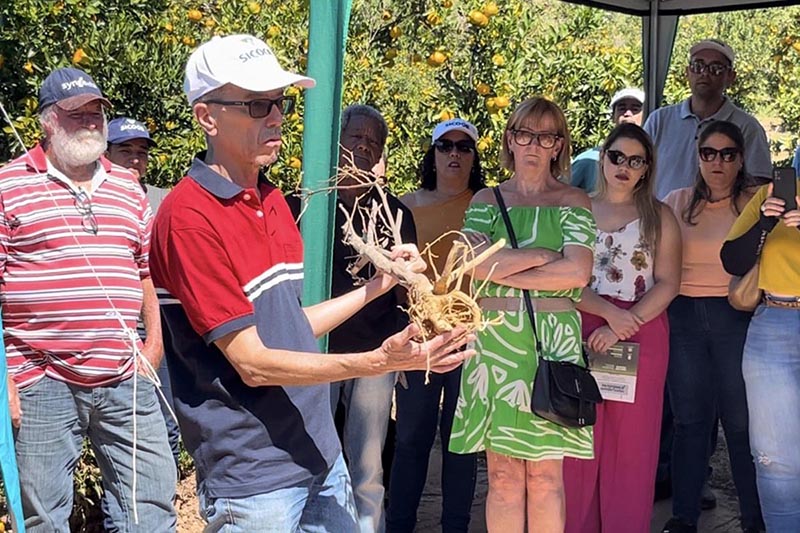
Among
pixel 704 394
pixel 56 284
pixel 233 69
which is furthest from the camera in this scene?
pixel 704 394

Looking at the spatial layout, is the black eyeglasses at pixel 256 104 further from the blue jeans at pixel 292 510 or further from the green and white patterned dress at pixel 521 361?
the green and white patterned dress at pixel 521 361

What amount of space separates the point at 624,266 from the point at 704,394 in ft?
2.36

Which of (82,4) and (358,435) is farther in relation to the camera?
(82,4)

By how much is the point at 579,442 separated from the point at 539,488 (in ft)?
0.74

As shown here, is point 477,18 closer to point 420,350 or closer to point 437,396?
point 437,396

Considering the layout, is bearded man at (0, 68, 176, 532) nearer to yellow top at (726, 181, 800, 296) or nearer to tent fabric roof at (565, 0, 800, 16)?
yellow top at (726, 181, 800, 296)

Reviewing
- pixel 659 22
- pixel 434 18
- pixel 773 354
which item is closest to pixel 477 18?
pixel 434 18

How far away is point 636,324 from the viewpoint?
430cm

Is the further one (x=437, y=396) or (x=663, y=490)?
(x=663, y=490)

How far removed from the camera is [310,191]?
304 cm

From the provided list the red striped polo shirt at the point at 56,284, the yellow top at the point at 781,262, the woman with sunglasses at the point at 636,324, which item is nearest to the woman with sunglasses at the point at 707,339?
the woman with sunglasses at the point at 636,324

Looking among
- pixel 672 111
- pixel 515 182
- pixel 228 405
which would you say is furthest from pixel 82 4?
pixel 228 405

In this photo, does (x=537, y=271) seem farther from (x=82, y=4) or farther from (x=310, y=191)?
(x=82, y=4)

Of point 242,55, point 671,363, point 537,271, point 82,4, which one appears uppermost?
point 82,4
